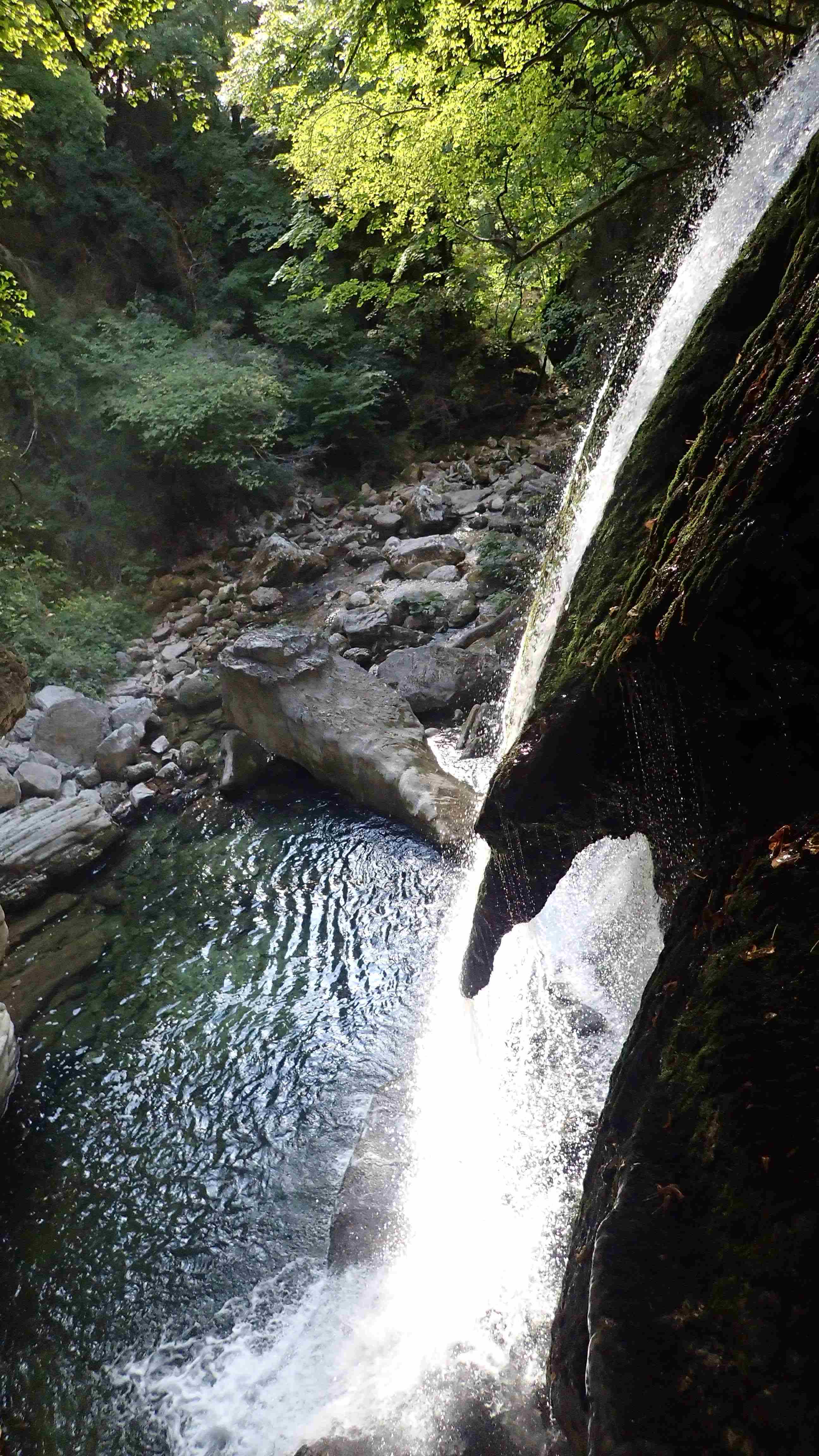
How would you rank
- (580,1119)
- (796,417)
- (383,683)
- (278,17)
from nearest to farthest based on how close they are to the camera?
(796,417) → (580,1119) → (383,683) → (278,17)

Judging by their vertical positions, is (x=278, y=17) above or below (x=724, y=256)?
above

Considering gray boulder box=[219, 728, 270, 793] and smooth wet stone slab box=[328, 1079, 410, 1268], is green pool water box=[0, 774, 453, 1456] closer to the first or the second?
smooth wet stone slab box=[328, 1079, 410, 1268]

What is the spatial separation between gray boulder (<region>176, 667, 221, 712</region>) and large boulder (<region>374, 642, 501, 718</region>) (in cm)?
242

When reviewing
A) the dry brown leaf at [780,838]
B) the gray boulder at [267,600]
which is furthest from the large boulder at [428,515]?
the dry brown leaf at [780,838]

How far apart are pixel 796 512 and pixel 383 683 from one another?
21.1ft

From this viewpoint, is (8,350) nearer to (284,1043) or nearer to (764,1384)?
(284,1043)

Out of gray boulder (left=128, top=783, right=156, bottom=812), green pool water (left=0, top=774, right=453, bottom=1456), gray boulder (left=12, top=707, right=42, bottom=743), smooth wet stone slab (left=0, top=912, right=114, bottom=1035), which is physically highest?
gray boulder (left=12, top=707, right=42, bottom=743)

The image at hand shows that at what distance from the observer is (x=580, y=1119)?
12.4 feet

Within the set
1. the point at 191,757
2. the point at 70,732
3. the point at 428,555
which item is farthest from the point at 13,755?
the point at 428,555

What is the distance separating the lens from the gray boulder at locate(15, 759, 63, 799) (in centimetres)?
791

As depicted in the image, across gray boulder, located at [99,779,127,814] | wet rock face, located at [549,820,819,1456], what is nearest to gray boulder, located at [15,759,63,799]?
gray boulder, located at [99,779,127,814]

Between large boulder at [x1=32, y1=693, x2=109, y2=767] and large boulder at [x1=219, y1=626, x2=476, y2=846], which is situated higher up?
large boulder at [x1=32, y1=693, x2=109, y2=767]

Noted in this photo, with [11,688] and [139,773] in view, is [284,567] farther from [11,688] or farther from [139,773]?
[11,688]

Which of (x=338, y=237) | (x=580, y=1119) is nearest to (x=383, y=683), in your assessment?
(x=580, y=1119)
